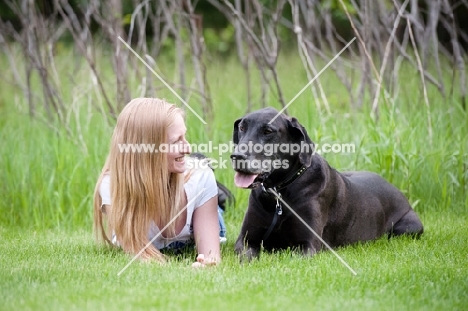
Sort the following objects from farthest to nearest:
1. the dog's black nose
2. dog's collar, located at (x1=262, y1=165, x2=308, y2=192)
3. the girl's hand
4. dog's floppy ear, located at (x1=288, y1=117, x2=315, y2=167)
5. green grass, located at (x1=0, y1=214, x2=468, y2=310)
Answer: dog's collar, located at (x1=262, y1=165, x2=308, y2=192), dog's floppy ear, located at (x1=288, y1=117, x2=315, y2=167), the dog's black nose, the girl's hand, green grass, located at (x1=0, y1=214, x2=468, y2=310)

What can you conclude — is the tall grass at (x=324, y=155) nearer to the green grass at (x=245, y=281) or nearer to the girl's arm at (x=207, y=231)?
the green grass at (x=245, y=281)

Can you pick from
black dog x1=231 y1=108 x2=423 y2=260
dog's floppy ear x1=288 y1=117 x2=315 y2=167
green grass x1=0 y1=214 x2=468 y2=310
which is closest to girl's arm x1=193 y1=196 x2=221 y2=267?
green grass x1=0 y1=214 x2=468 y2=310

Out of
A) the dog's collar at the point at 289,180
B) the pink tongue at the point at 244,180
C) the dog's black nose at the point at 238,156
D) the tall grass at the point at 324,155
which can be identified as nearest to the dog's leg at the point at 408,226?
the tall grass at the point at 324,155

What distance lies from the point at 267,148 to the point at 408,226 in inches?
59.1

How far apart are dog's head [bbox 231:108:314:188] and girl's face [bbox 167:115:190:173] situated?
34cm

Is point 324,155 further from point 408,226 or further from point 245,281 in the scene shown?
point 245,281

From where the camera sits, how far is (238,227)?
19.2 feet

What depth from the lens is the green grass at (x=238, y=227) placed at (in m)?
3.52

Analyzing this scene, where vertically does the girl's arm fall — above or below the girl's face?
below

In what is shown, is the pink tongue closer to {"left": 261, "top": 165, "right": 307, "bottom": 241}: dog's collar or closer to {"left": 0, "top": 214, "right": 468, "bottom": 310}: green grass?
{"left": 261, "top": 165, "right": 307, "bottom": 241}: dog's collar

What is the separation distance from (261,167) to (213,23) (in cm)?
1184

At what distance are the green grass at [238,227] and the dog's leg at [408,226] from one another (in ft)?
0.28

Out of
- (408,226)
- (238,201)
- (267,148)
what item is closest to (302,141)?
(267,148)

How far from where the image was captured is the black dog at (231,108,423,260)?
4.48m
